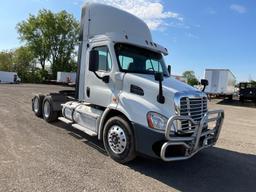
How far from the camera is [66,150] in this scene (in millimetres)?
6402

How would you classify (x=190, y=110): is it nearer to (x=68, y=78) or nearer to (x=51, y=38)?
(x=68, y=78)

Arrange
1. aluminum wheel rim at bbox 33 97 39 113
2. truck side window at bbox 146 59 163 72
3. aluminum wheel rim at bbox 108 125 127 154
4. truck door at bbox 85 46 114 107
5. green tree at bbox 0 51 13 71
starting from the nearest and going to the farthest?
1. aluminum wheel rim at bbox 108 125 127 154
2. truck door at bbox 85 46 114 107
3. truck side window at bbox 146 59 163 72
4. aluminum wheel rim at bbox 33 97 39 113
5. green tree at bbox 0 51 13 71

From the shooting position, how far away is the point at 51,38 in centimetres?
6662

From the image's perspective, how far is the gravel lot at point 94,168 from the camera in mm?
4703

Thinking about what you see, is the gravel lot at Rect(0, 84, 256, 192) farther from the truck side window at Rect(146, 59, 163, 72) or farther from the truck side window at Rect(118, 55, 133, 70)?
the truck side window at Rect(146, 59, 163, 72)

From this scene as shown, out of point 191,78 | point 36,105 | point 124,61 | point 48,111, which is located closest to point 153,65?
point 124,61

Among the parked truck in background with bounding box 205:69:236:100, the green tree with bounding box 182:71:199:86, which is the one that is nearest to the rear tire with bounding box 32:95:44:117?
the parked truck in background with bounding box 205:69:236:100

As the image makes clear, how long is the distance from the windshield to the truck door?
292 mm

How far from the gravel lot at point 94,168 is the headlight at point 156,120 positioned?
98 cm

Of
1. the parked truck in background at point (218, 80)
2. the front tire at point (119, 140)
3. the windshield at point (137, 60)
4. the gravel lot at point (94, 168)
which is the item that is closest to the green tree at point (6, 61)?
the parked truck in background at point (218, 80)

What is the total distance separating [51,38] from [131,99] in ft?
213

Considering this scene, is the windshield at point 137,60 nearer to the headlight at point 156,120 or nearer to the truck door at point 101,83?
the truck door at point 101,83

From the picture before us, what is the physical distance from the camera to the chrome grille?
207 inches

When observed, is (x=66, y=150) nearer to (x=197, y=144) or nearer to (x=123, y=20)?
(x=197, y=144)
